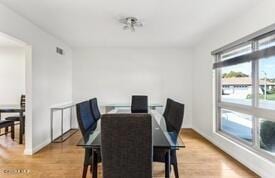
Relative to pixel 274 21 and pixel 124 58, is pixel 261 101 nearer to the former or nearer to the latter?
pixel 274 21

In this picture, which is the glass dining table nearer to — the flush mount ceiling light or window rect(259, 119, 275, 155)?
window rect(259, 119, 275, 155)

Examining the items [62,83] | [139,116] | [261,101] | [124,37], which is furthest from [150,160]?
[62,83]

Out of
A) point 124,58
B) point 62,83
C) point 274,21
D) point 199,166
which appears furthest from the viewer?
point 124,58

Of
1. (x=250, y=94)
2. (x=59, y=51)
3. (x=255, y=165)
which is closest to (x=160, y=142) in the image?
(x=255, y=165)

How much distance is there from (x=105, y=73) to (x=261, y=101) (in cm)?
419

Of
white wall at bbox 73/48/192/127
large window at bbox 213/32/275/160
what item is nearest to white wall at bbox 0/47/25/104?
white wall at bbox 73/48/192/127

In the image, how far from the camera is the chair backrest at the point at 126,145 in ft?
5.53

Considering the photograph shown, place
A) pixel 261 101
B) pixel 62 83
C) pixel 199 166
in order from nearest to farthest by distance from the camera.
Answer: pixel 261 101 < pixel 199 166 < pixel 62 83

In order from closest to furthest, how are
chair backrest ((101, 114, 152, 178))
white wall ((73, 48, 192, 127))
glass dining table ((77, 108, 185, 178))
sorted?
chair backrest ((101, 114, 152, 178))
glass dining table ((77, 108, 185, 178))
white wall ((73, 48, 192, 127))

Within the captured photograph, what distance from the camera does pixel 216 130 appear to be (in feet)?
15.2

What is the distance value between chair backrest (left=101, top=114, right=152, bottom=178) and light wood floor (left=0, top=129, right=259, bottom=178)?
1.36m

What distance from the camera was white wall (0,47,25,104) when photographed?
6.27 meters

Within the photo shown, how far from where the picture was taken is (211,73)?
480cm

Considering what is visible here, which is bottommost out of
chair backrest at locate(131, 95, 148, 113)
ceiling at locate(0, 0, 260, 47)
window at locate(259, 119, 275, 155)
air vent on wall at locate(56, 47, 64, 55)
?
window at locate(259, 119, 275, 155)
